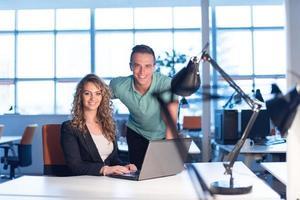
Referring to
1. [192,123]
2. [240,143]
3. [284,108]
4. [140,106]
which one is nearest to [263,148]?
[140,106]

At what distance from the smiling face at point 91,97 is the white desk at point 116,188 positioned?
44cm

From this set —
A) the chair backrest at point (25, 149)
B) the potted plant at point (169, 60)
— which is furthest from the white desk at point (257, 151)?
the potted plant at point (169, 60)

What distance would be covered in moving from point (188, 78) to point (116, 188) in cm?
68

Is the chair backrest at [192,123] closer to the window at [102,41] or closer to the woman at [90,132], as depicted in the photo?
the window at [102,41]

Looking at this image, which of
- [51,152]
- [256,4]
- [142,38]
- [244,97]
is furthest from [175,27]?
[244,97]

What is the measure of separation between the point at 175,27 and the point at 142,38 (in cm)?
69

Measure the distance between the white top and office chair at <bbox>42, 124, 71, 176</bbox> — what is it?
1.25ft

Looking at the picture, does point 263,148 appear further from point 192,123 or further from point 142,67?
point 192,123

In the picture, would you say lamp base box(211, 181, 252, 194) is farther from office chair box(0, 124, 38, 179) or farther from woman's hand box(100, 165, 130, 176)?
office chair box(0, 124, 38, 179)

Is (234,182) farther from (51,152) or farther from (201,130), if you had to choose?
(201,130)

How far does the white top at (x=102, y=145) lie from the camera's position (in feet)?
7.85

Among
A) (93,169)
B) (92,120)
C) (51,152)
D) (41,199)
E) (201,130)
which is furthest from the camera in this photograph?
(201,130)

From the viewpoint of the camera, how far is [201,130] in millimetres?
6980

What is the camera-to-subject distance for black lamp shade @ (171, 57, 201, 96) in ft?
4.88
